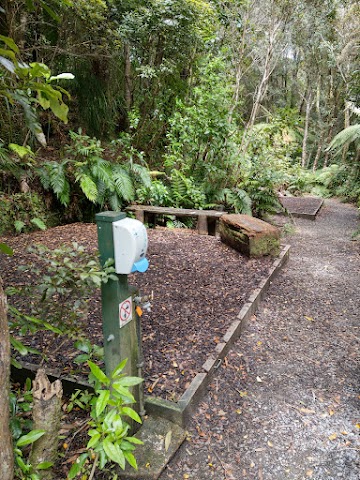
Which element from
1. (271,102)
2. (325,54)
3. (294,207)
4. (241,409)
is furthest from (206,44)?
(271,102)

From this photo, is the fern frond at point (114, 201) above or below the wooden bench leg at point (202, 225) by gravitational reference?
above

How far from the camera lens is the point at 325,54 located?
15.2 m

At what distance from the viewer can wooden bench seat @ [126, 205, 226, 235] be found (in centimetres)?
568

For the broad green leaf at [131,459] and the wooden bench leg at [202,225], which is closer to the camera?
the broad green leaf at [131,459]

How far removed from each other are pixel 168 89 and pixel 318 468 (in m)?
7.30

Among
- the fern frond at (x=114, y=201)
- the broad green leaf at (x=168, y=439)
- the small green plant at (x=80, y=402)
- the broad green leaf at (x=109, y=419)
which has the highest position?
the fern frond at (x=114, y=201)

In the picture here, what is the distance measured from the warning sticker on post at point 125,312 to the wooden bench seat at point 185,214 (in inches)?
156

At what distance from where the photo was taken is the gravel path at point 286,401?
186 cm

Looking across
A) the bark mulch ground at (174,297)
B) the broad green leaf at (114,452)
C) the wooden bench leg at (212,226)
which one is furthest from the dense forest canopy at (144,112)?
the broad green leaf at (114,452)

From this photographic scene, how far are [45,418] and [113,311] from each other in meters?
0.51

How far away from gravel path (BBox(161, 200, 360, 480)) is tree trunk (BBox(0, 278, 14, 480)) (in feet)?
2.96

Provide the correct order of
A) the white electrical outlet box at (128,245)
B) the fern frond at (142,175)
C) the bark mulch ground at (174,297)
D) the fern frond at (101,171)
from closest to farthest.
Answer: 1. the white electrical outlet box at (128,245)
2. the bark mulch ground at (174,297)
3. the fern frond at (101,171)
4. the fern frond at (142,175)

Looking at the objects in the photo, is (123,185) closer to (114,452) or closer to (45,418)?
(45,418)

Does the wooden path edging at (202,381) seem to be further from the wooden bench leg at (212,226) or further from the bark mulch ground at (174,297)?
the wooden bench leg at (212,226)
